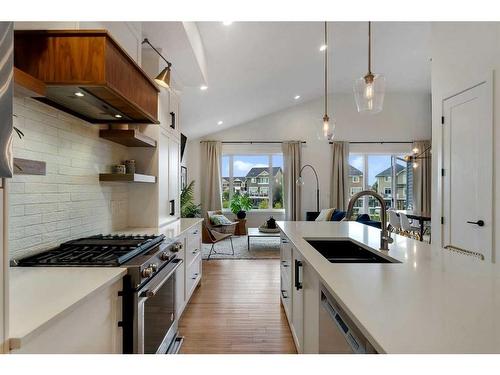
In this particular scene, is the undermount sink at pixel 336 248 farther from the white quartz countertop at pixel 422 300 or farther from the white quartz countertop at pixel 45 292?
the white quartz countertop at pixel 45 292

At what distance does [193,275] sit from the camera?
3.10 meters

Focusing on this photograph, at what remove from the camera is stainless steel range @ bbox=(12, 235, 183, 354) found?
53.7 inches

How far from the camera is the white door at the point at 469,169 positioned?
2486 mm

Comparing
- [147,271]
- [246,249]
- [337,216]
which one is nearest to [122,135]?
[147,271]

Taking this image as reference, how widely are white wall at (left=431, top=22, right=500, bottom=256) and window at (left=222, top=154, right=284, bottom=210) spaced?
462 cm

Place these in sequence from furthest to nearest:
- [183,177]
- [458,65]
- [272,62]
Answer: [183,177], [272,62], [458,65]

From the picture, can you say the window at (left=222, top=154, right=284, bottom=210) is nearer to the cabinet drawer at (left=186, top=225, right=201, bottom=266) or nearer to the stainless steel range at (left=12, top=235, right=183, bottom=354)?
the cabinet drawer at (left=186, top=225, right=201, bottom=266)

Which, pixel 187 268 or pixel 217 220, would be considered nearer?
pixel 187 268

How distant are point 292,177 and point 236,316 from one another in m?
4.96

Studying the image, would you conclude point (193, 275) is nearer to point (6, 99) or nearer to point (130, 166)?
point (130, 166)

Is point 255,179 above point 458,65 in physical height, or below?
below

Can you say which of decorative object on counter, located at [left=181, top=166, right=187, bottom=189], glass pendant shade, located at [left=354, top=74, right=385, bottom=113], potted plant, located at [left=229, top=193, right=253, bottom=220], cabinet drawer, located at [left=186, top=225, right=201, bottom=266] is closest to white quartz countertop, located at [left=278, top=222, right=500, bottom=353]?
glass pendant shade, located at [left=354, top=74, right=385, bottom=113]

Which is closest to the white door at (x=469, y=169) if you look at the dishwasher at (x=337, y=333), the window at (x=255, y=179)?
the dishwasher at (x=337, y=333)
